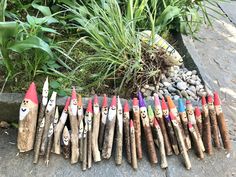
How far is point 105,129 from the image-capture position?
6.41 ft

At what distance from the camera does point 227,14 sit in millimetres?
3678

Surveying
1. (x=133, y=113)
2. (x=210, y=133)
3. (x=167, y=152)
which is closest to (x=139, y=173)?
(x=167, y=152)

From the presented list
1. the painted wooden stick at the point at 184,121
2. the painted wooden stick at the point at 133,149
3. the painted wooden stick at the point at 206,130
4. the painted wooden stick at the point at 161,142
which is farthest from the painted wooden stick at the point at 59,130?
the painted wooden stick at the point at 206,130

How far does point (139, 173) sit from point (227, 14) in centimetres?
237

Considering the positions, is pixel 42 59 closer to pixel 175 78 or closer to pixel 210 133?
pixel 175 78

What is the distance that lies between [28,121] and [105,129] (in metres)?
0.41

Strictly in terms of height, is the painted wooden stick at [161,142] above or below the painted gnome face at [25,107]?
below

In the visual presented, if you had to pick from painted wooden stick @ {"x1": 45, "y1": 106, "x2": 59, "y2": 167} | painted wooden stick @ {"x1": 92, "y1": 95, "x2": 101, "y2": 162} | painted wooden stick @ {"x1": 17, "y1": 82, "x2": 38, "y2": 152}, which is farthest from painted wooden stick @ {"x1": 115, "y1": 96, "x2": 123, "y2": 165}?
painted wooden stick @ {"x1": 17, "y1": 82, "x2": 38, "y2": 152}

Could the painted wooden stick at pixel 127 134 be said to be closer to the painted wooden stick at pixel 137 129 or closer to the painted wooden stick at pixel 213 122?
the painted wooden stick at pixel 137 129

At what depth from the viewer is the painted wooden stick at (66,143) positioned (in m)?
1.90

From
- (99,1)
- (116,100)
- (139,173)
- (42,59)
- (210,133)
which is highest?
(99,1)

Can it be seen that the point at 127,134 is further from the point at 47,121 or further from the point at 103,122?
the point at 47,121

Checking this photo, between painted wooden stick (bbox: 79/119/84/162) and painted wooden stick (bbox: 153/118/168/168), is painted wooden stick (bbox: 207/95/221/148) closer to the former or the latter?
painted wooden stick (bbox: 153/118/168/168)

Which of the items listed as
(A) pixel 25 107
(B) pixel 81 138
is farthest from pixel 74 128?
(A) pixel 25 107
